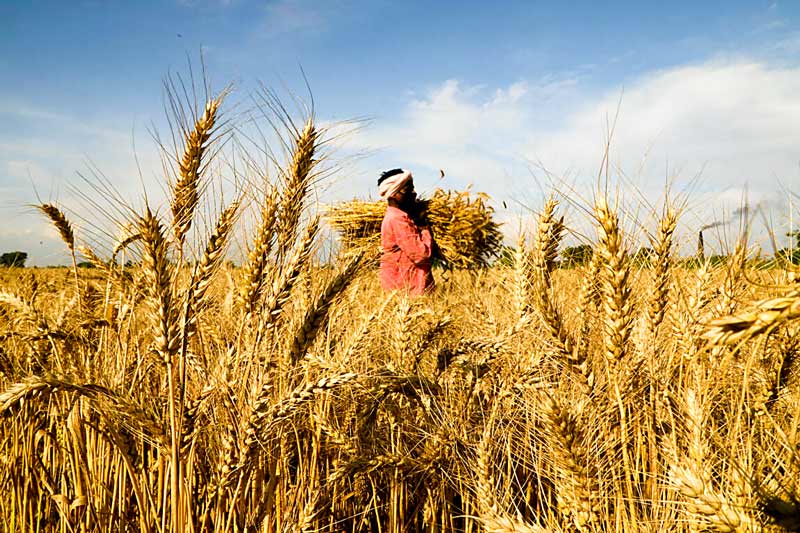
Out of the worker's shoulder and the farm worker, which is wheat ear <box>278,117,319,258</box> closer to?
the farm worker

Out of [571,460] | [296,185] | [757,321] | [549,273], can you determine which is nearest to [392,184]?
[549,273]

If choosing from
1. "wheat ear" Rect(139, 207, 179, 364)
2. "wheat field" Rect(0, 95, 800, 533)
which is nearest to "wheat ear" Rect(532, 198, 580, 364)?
"wheat field" Rect(0, 95, 800, 533)

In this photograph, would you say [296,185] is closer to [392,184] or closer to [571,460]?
[571,460]

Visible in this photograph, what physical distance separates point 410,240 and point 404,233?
12 cm

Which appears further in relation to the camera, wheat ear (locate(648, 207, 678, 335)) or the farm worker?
the farm worker

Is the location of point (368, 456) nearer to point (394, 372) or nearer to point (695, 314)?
point (394, 372)

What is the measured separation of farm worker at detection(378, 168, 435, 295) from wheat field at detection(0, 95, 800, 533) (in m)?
3.55

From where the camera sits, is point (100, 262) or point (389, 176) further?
point (389, 176)

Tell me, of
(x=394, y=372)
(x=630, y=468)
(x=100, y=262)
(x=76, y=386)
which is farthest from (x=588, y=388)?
(x=100, y=262)

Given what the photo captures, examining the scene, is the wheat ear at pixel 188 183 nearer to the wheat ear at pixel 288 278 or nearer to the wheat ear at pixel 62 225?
the wheat ear at pixel 288 278

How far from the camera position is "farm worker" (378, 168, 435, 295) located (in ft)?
19.9

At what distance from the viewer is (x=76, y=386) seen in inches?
45.1

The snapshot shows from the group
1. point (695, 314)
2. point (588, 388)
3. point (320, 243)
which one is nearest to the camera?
point (320, 243)

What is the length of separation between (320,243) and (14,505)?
141 cm
